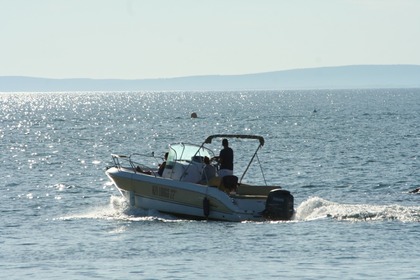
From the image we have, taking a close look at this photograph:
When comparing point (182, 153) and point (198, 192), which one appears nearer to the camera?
point (198, 192)

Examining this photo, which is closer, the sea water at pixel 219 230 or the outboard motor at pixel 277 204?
the sea water at pixel 219 230

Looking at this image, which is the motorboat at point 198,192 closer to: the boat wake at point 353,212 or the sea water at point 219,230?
the sea water at point 219,230

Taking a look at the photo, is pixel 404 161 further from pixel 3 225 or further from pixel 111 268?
pixel 111 268

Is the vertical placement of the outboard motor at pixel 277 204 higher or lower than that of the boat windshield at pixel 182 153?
lower

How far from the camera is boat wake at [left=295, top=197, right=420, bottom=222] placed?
29906 millimetres

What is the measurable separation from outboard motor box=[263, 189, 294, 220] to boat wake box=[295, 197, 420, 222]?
1.09 metres

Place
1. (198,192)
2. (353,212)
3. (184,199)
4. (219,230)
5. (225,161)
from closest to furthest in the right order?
(219,230), (198,192), (353,212), (184,199), (225,161)

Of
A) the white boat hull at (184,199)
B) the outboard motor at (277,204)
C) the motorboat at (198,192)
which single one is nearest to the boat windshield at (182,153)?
the motorboat at (198,192)

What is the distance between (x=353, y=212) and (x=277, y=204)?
A: 2708 millimetres

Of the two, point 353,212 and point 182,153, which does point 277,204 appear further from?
point 182,153

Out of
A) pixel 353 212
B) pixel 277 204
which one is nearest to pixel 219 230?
pixel 277 204

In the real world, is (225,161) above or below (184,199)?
above

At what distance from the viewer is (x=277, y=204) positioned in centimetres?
2950

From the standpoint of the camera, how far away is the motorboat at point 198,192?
1179 inches
